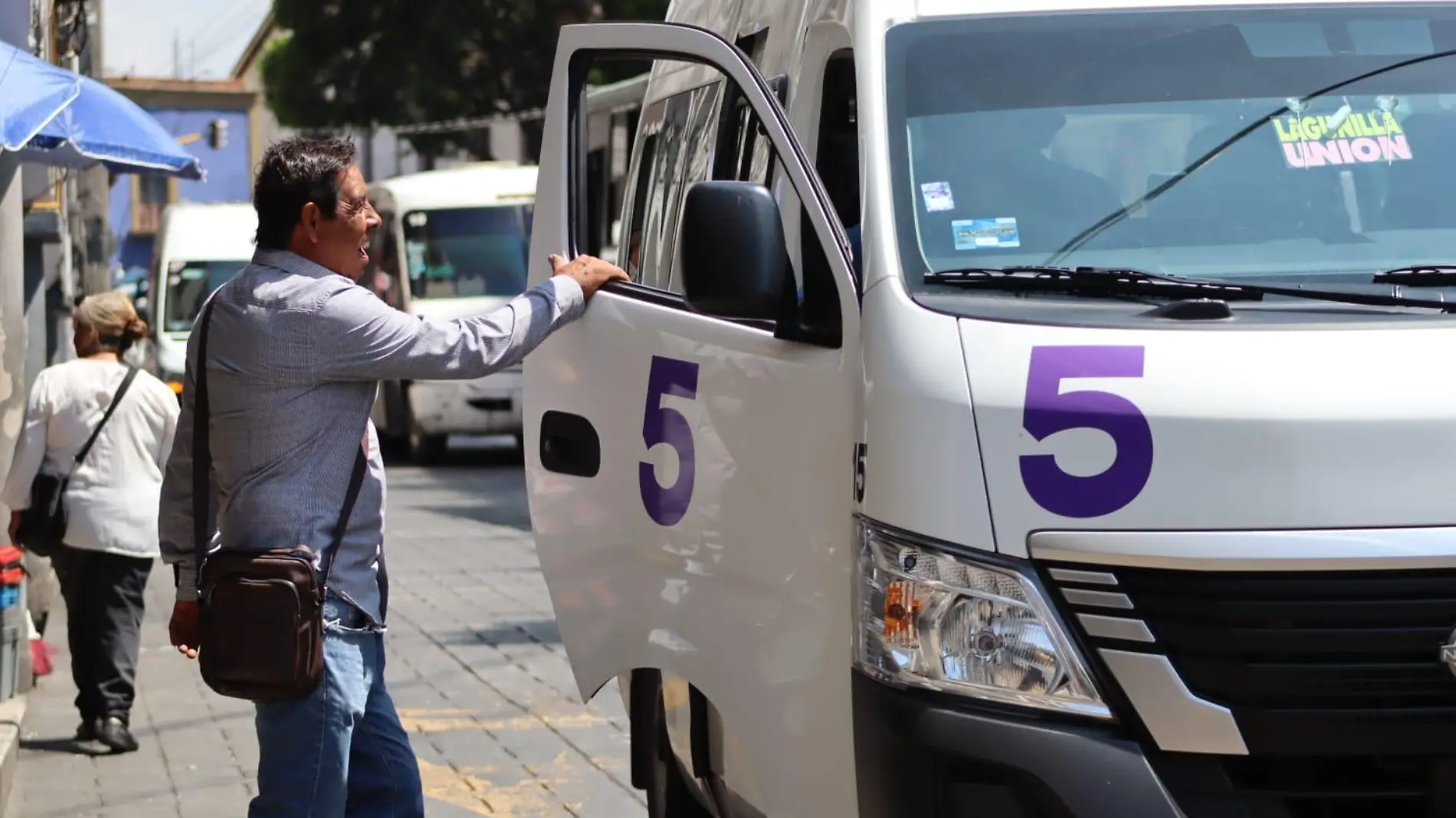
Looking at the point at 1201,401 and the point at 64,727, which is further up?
the point at 1201,401

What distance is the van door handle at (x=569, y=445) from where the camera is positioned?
4.74 metres

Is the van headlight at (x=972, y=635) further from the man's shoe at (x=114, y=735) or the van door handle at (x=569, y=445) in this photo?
the man's shoe at (x=114, y=735)

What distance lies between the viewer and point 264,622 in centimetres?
411

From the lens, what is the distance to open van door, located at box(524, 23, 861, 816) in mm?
3740

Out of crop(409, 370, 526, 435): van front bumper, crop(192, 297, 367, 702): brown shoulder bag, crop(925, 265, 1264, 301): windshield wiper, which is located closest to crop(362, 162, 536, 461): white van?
crop(409, 370, 526, 435): van front bumper

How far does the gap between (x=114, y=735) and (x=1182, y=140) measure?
5.09 m

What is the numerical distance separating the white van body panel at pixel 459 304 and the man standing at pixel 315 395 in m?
15.8

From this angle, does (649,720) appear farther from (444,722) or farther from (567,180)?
(444,722)

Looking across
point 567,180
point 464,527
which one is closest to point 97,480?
point 567,180

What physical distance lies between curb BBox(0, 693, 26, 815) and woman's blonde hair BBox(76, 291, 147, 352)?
140cm

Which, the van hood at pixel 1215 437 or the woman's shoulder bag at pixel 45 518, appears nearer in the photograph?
the van hood at pixel 1215 437

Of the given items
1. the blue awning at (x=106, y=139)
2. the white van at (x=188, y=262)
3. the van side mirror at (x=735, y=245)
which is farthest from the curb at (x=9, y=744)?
the white van at (x=188, y=262)

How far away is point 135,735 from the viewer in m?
8.10

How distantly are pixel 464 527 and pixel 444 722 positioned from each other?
7719mm
